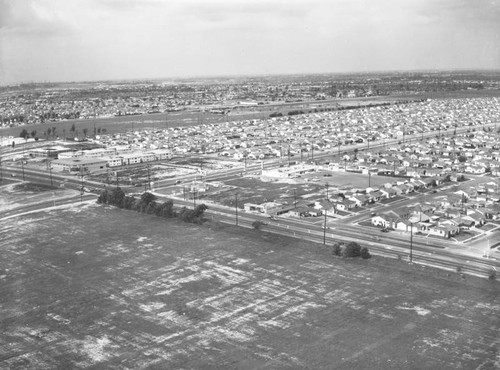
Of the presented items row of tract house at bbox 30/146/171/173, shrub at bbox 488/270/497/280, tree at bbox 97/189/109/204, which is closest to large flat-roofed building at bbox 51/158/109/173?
row of tract house at bbox 30/146/171/173

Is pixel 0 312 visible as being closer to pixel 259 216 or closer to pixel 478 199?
pixel 259 216

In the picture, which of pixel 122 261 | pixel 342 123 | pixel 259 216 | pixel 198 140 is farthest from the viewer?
pixel 342 123

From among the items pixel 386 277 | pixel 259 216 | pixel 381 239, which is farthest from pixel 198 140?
pixel 386 277

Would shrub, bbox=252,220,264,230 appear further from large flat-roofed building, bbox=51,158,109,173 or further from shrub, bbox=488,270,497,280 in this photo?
large flat-roofed building, bbox=51,158,109,173

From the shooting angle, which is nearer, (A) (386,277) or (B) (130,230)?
(A) (386,277)

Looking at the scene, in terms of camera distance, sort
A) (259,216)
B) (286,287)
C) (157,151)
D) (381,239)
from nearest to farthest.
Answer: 1. (286,287)
2. (381,239)
3. (259,216)
4. (157,151)
